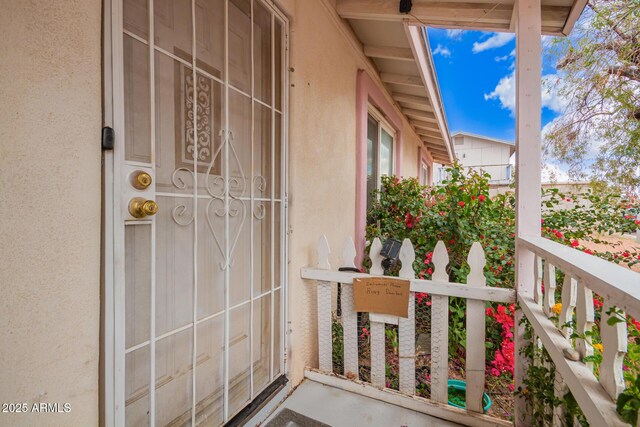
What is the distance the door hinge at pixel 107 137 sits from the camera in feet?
2.90

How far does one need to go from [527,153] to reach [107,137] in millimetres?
1897

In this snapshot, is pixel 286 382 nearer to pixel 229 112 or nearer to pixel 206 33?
pixel 229 112

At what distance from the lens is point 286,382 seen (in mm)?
1807

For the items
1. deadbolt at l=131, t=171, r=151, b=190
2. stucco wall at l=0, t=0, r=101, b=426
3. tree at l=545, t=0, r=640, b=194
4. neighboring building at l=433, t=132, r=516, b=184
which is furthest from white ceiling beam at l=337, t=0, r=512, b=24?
neighboring building at l=433, t=132, r=516, b=184

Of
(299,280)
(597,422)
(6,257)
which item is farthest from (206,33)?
(597,422)

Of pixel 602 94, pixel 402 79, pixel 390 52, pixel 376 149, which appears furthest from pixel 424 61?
pixel 602 94

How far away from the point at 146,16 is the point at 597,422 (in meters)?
1.81

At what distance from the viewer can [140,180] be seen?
984 millimetres

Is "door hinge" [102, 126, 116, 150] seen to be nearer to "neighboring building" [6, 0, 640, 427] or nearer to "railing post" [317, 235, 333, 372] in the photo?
"neighboring building" [6, 0, 640, 427]

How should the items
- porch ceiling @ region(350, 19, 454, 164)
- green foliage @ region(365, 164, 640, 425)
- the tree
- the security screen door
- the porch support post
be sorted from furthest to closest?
the tree, porch ceiling @ region(350, 19, 454, 164), green foliage @ region(365, 164, 640, 425), the porch support post, the security screen door

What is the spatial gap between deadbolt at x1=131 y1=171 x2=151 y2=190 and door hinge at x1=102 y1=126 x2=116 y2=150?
118 mm

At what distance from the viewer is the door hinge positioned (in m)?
0.88

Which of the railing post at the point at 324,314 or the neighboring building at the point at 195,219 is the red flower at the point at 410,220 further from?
the railing post at the point at 324,314

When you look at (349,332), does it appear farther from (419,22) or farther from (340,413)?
(419,22)
